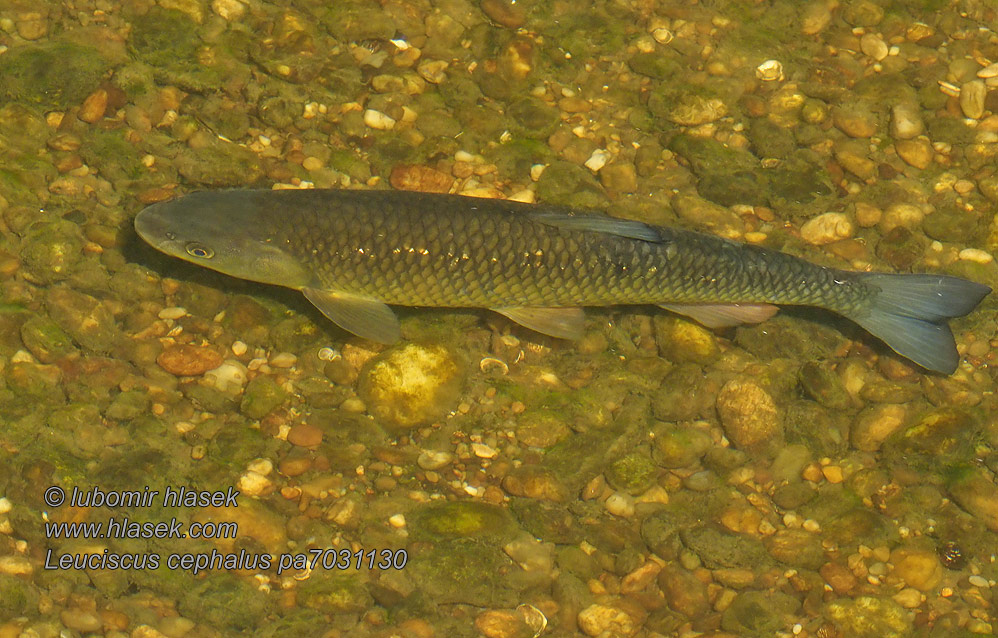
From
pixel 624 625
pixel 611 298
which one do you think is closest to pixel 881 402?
pixel 611 298

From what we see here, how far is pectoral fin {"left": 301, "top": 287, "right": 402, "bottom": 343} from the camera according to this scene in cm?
527

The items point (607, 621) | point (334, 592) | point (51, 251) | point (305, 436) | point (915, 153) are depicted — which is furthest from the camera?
point (915, 153)

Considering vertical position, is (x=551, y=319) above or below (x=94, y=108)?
below

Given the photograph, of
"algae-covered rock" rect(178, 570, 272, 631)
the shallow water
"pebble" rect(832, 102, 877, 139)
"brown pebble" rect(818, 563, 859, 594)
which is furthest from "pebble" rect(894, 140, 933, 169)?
"algae-covered rock" rect(178, 570, 272, 631)

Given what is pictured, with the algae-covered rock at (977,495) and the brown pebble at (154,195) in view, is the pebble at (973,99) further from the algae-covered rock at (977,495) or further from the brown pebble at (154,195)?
the brown pebble at (154,195)

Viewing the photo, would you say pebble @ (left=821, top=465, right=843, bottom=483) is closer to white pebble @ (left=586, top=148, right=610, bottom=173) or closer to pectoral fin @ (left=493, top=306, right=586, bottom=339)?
pectoral fin @ (left=493, top=306, right=586, bottom=339)

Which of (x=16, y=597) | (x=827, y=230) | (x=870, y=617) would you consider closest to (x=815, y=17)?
(x=827, y=230)

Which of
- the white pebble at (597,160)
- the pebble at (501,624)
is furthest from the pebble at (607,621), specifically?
the white pebble at (597,160)

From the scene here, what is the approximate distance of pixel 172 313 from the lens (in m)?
5.62

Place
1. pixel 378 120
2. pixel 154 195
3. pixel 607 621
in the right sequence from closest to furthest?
pixel 607 621 < pixel 154 195 < pixel 378 120

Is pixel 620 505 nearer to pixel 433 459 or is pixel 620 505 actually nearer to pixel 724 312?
pixel 433 459

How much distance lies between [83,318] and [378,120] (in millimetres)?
2543

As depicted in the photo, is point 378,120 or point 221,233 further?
point 378,120

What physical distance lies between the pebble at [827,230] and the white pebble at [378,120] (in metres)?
3.15
